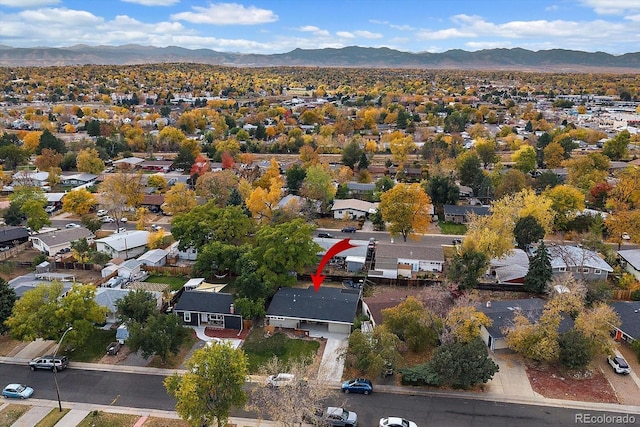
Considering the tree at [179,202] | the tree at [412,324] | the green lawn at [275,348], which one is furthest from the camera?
the tree at [179,202]

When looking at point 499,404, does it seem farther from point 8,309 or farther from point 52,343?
point 8,309

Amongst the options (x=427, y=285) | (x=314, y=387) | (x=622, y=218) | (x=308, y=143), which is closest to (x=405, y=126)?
(x=308, y=143)

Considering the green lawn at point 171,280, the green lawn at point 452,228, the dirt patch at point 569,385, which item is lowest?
the green lawn at point 171,280

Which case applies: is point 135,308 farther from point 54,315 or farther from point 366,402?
point 366,402

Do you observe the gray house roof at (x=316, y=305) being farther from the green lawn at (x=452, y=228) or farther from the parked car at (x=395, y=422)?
the green lawn at (x=452, y=228)

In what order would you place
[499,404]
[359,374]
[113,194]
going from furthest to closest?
[113,194] < [359,374] < [499,404]

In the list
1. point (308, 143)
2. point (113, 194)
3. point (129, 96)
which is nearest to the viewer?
point (113, 194)

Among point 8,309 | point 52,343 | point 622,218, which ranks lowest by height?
point 52,343

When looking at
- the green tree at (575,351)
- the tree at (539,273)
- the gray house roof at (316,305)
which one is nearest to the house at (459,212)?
the tree at (539,273)

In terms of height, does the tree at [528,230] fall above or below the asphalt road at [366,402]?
above
